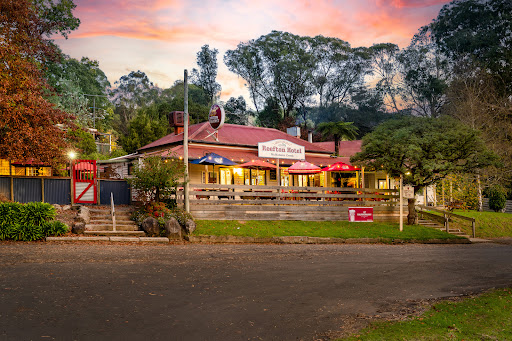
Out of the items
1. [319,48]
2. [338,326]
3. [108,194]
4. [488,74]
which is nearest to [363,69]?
[319,48]

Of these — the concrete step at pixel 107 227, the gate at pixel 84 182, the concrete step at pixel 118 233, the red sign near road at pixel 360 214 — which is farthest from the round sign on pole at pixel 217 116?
the concrete step at pixel 118 233

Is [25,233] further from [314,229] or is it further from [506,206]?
[506,206]

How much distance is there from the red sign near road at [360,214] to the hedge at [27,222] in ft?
46.7

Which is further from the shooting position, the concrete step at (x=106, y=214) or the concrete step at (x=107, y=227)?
the concrete step at (x=106, y=214)

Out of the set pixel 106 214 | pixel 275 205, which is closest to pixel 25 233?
pixel 106 214

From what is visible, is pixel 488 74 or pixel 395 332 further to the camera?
pixel 488 74

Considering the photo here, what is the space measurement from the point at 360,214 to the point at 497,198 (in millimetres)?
20547

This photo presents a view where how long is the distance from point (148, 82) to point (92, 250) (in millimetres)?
77425

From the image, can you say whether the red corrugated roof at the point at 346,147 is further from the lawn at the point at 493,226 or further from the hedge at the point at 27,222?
the hedge at the point at 27,222

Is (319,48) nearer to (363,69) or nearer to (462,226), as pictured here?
(363,69)

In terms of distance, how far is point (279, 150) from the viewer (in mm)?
23984

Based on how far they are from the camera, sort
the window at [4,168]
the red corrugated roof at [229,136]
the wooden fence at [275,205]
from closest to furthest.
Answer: the wooden fence at [275,205] < the window at [4,168] < the red corrugated roof at [229,136]

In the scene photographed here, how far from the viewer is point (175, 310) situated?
6867 millimetres

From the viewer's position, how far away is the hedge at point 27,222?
1380cm
